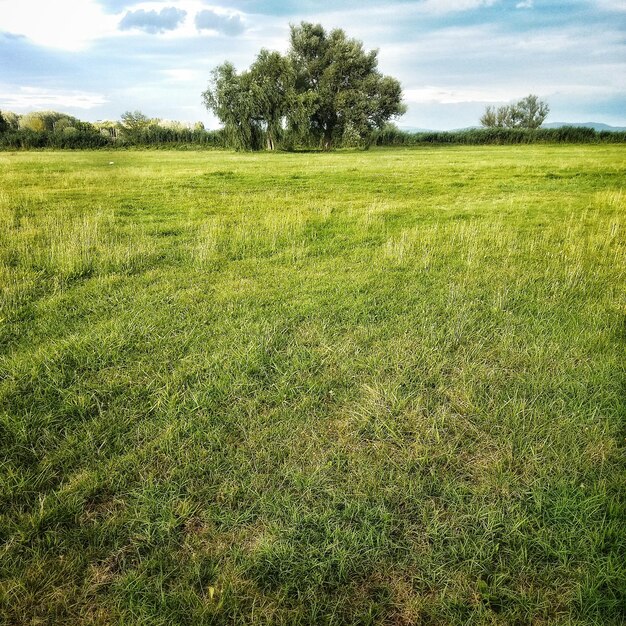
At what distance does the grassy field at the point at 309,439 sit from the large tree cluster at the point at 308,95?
4339cm

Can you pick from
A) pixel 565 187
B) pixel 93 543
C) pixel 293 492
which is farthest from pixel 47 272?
pixel 565 187

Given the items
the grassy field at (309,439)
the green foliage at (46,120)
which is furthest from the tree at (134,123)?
the grassy field at (309,439)

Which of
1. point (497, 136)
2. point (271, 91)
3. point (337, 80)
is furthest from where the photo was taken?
point (497, 136)

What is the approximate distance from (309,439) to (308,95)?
49681mm

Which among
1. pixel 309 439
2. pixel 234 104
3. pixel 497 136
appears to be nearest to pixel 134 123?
pixel 234 104

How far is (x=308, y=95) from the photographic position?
46031mm

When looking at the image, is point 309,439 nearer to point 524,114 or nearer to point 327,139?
point 327,139

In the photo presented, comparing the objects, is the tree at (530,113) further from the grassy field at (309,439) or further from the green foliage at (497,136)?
the grassy field at (309,439)

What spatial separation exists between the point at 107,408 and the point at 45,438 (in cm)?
56

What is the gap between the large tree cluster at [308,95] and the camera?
4559 cm

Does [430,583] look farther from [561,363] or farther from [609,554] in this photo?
[561,363]

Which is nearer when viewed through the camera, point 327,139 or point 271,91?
point 271,91

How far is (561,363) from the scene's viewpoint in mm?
4656

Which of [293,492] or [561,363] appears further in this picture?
[561,363]
